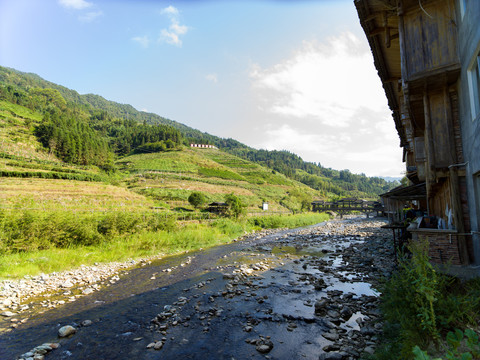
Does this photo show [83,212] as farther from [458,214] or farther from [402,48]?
[458,214]

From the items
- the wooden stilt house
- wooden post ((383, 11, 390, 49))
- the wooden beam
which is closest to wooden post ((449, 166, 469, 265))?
the wooden stilt house

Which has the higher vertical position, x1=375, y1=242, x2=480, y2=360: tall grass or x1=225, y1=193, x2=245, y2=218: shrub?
x1=225, y1=193, x2=245, y2=218: shrub

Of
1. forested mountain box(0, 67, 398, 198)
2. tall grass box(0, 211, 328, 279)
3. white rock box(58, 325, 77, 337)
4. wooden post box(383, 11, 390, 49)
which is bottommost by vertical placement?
white rock box(58, 325, 77, 337)

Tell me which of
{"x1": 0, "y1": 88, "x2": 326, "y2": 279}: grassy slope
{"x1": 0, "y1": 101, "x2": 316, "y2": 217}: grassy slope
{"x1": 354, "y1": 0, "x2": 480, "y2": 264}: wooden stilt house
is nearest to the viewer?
{"x1": 354, "y1": 0, "x2": 480, "y2": 264}: wooden stilt house

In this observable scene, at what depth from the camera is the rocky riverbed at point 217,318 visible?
5648 millimetres

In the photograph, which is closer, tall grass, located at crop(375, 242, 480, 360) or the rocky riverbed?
tall grass, located at crop(375, 242, 480, 360)

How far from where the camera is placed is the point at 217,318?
23.9 feet

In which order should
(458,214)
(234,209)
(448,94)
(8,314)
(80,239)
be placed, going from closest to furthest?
(458,214), (448,94), (8,314), (80,239), (234,209)

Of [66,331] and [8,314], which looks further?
[8,314]

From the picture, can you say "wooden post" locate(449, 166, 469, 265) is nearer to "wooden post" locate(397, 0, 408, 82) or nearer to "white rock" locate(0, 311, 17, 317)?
"wooden post" locate(397, 0, 408, 82)

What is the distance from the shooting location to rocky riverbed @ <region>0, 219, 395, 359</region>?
18.5 ft

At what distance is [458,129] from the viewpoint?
276 inches

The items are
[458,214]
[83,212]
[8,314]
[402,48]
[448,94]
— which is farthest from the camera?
[83,212]

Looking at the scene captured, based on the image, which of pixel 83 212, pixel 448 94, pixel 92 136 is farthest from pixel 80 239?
pixel 92 136
